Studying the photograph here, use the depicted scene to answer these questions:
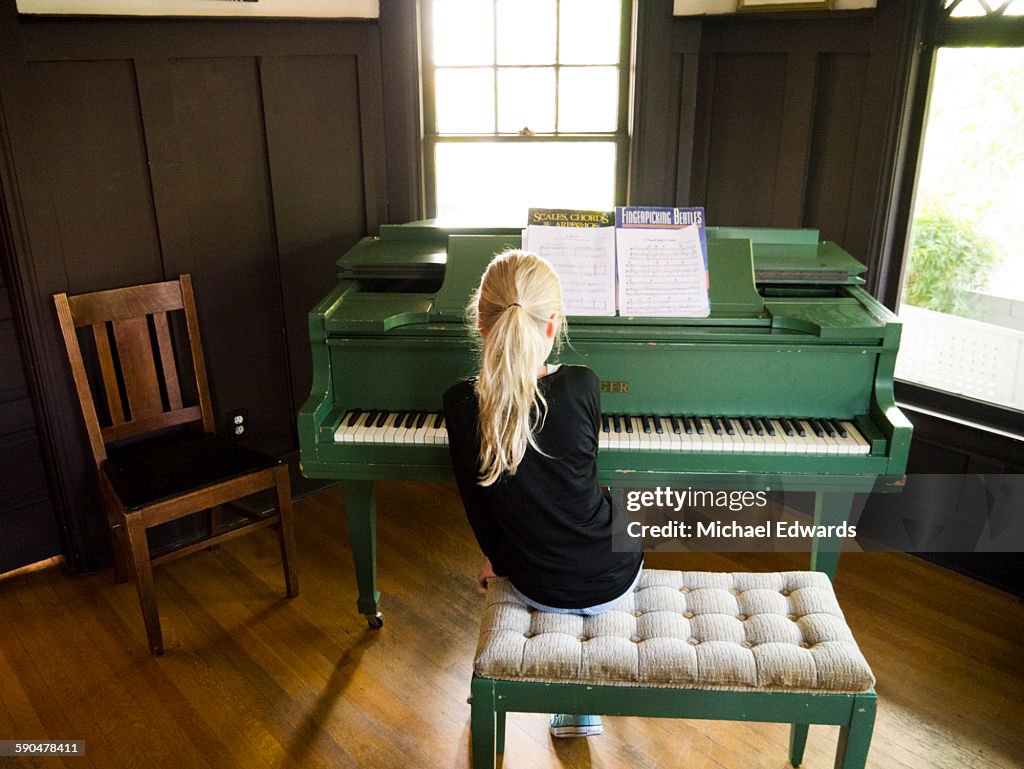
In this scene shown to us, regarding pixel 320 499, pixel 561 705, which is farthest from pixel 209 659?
pixel 561 705

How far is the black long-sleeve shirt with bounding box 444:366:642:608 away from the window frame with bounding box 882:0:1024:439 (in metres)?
1.70

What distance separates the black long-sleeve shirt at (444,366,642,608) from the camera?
178cm

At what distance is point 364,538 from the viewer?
8.46ft

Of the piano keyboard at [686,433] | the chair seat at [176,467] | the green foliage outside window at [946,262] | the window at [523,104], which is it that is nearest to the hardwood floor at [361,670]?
the chair seat at [176,467]

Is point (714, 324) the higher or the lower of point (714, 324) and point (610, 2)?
the lower

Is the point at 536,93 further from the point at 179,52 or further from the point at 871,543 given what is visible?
the point at 871,543

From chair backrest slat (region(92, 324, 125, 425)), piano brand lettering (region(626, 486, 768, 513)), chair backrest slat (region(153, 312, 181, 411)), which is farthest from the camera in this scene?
piano brand lettering (region(626, 486, 768, 513))

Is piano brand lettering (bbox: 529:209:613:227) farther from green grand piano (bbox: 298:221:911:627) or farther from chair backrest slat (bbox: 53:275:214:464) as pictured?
chair backrest slat (bbox: 53:275:214:464)

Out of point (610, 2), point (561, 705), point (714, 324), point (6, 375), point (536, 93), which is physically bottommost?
point (561, 705)

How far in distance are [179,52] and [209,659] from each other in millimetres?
1985

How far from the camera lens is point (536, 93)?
3.43 meters

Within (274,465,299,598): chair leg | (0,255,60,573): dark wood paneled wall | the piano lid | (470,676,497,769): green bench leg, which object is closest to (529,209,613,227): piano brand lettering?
the piano lid

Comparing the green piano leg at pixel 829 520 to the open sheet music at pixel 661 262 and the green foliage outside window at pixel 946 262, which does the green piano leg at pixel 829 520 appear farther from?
the green foliage outside window at pixel 946 262

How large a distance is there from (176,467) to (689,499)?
188cm
